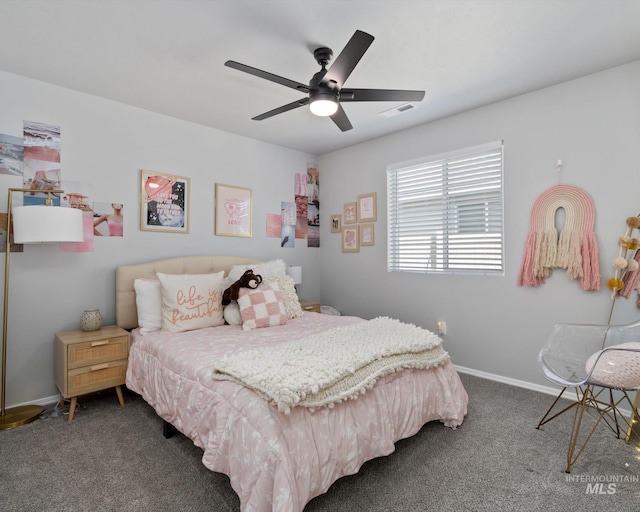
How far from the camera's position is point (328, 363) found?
172cm

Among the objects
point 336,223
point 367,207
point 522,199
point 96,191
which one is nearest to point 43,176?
point 96,191

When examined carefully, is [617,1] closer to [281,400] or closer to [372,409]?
[372,409]

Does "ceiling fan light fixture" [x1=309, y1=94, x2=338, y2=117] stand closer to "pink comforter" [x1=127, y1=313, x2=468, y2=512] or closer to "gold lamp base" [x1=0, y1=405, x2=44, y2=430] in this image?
"pink comforter" [x1=127, y1=313, x2=468, y2=512]

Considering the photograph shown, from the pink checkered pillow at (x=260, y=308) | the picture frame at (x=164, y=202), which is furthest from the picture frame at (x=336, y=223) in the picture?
the picture frame at (x=164, y=202)

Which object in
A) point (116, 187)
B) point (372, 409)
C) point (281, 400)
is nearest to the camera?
point (281, 400)

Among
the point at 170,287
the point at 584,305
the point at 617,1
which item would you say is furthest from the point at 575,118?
the point at 170,287

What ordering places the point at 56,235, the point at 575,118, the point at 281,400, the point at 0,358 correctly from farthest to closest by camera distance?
the point at 575,118 → the point at 0,358 → the point at 56,235 → the point at 281,400

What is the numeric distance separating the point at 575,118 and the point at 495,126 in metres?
0.61

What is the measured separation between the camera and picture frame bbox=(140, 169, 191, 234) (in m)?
3.23

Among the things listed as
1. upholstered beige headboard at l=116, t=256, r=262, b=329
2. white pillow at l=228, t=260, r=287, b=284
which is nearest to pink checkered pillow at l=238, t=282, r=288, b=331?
white pillow at l=228, t=260, r=287, b=284

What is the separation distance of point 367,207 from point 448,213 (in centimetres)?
101

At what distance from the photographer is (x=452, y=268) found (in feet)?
11.4

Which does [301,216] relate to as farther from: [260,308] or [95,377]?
[95,377]

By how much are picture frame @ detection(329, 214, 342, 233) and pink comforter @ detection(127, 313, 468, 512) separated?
7.07 feet
